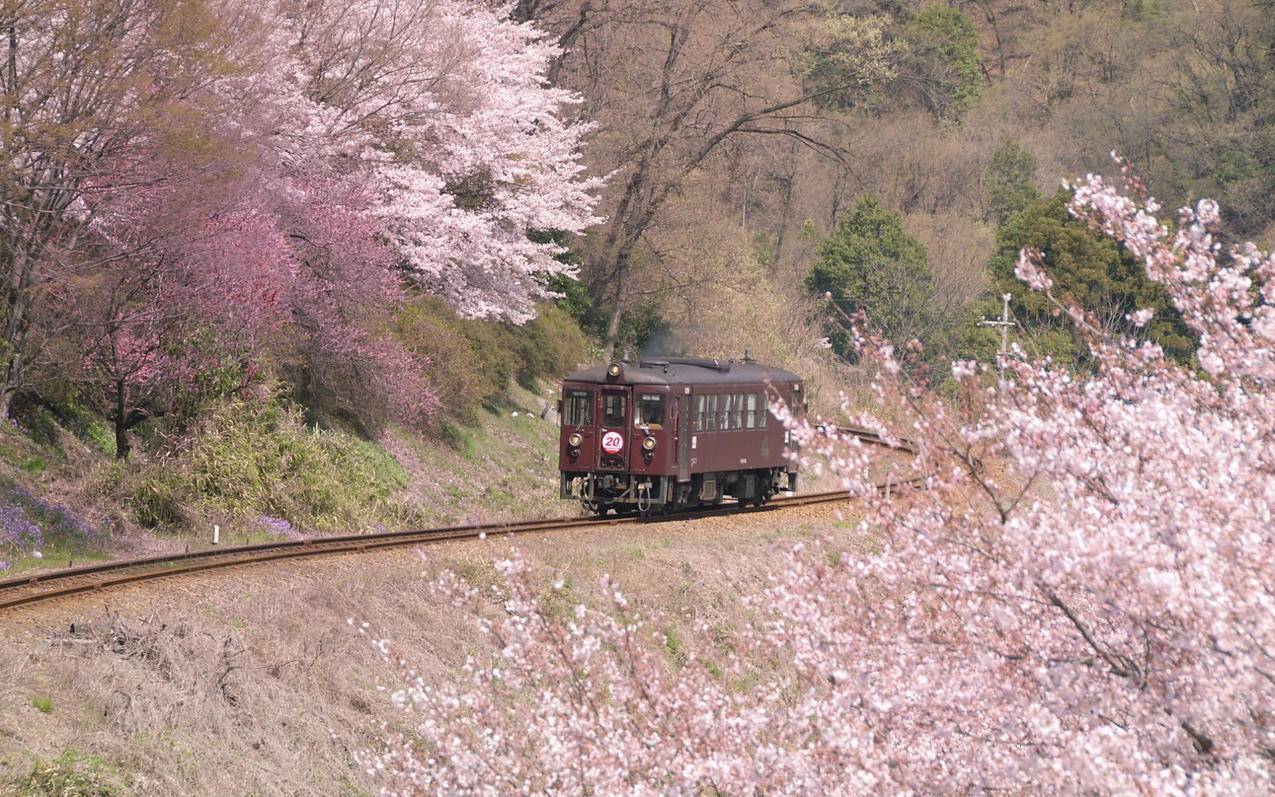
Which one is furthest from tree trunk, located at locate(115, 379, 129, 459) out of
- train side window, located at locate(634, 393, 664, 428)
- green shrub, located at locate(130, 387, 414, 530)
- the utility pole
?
the utility pole

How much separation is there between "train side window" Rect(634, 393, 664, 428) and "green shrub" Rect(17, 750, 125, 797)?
13036mm

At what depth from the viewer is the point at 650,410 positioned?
73.8 feet

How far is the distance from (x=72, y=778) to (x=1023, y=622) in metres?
5.86

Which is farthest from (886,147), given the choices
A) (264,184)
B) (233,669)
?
(233,669)

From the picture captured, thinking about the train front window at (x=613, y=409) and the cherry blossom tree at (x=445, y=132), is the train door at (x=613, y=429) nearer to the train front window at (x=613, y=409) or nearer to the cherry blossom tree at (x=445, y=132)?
the train front window at (x=613, y=409)

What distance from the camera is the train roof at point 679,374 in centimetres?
2264

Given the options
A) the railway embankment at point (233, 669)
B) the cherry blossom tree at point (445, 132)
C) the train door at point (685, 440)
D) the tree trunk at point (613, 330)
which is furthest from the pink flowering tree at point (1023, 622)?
the tree trunk at point (613, 330)

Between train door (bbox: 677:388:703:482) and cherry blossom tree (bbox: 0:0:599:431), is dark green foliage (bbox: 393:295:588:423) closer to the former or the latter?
cherry blossom tree (bbox: 0:0:599:431)

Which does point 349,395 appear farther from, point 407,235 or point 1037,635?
point 1037,635

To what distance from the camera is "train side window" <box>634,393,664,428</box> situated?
22406mm

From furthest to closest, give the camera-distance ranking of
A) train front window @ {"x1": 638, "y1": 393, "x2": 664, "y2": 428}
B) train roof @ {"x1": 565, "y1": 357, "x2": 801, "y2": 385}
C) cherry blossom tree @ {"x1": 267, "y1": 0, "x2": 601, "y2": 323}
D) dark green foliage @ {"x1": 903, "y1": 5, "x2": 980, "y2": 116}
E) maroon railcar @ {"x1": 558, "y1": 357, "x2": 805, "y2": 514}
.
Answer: dark green foliage @ {"x1": 903, "y1": 5, "x2": 980, "y2": 116} < cherry blossom tree @ {"x1": 267, "y1": 0, "x2": 601, "y2": 323} < train roof @ {"x1": 565, "y1": 357, "x2": 801, "y2": 385} < maroon railcar @ {"x1": 558, "y1": 357, "x2": 805, "y2": 514} < train front window @ {"x1": 638, "y1": 393, "x2": 664, "y2": 428}

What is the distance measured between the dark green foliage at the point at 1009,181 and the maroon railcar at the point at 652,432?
125 feet

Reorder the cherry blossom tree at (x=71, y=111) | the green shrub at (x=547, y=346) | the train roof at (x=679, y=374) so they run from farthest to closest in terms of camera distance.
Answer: the green shrub at (x=547, y=346)
the train roof at (x=679, y=374)
the cherry blossom tree at (x=71, y=111)

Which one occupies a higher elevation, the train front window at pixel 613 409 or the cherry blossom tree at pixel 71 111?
the cherry blossom tree at pixel 71 111
